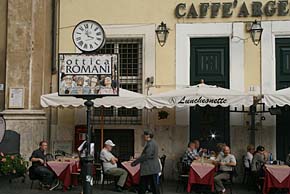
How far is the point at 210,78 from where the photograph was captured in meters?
14.8

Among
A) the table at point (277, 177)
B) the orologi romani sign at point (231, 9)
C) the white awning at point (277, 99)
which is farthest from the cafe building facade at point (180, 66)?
the table at point (277, 177)

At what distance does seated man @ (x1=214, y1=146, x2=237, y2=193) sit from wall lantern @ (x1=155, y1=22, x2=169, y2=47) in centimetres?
421

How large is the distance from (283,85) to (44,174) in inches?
281

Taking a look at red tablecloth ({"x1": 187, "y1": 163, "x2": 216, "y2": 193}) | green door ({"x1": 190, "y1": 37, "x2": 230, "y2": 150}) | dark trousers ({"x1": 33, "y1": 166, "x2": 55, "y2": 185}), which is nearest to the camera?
red tablecloth ({"x1": 187, "y1": 163, "x2": 216, "y2": 193})

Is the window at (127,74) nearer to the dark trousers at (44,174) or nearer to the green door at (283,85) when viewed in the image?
the dark trousers at (44,174)

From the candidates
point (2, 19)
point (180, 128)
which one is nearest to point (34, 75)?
point (2, 19)

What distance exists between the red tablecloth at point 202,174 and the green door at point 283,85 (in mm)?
3415

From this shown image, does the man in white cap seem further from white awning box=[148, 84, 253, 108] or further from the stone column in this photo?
the stone column

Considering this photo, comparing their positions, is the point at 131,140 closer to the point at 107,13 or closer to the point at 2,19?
the point at 107,13

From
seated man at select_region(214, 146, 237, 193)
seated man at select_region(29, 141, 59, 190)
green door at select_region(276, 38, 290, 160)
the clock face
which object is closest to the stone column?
seated man at select_region(29, 141, 59, 190)

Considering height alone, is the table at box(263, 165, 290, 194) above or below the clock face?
below

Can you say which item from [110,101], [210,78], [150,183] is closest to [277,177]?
[150,183]

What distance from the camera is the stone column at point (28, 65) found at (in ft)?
49.0

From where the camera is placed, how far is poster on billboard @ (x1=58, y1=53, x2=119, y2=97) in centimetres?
915
